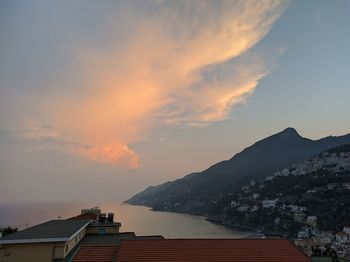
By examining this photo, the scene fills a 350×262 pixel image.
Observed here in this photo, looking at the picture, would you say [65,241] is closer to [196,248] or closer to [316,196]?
[196,248]

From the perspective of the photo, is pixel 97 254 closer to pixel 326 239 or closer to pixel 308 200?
pixel 326 239

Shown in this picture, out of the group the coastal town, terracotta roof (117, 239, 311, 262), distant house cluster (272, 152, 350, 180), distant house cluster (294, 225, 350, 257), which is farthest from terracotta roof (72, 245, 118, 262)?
distant house cluster (272, 152, 350, 180)

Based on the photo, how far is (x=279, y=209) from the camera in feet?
380

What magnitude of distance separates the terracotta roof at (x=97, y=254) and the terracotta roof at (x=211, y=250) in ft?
1.51

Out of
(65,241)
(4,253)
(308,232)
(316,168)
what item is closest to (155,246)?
(65,241)

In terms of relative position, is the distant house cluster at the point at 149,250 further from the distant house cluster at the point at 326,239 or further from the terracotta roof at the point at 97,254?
the distant house cluster at the point at 326,239

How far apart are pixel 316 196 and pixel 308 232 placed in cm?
2985

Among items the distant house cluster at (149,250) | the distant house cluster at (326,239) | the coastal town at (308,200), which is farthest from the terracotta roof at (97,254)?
the coastal town at (308,200)

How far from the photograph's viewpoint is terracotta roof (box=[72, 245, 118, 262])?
530 inches

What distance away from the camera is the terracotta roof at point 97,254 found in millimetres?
13453

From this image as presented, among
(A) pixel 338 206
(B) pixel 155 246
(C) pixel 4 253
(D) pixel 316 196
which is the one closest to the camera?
(B) pixel 155 246

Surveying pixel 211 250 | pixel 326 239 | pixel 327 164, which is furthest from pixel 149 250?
pixel 327 164

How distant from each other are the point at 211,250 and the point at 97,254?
4.60 m

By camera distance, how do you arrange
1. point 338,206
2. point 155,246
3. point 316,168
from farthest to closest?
point 316,168
point 338,206
point 155,246
